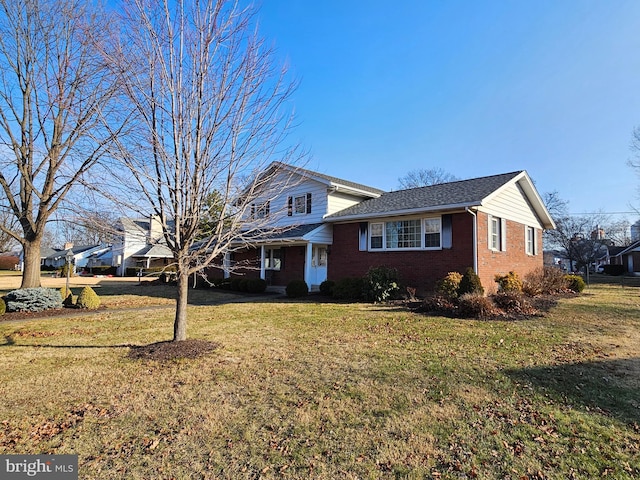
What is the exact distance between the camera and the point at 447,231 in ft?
45.9

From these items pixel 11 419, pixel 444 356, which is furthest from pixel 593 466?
pixel 11 419

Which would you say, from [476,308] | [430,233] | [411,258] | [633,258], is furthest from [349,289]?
[633,258]

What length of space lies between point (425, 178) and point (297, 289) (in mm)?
38027

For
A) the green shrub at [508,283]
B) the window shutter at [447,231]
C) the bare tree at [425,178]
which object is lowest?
the green shrub at [508,283]

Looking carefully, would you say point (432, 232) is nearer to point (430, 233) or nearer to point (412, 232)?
point (430, 233)

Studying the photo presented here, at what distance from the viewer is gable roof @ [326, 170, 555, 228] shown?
1364 centimetres

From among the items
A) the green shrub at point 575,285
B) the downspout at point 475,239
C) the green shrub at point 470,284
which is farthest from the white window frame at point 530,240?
the green shrub at point 470,284

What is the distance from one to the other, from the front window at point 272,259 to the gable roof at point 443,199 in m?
4.31

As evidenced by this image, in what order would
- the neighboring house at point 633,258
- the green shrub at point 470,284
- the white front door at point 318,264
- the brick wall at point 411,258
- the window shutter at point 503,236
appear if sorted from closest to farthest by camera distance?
the green shrub at point 470,284
the brick wall at point 411,258
the window shutter at point 503,236
the white front door at point 318,264
the neighboring house at point 633,258

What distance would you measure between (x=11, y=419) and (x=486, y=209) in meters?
14.7

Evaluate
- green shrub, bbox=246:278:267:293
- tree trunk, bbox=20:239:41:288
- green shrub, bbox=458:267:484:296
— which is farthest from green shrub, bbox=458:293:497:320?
tree trunk, bbox=20:239:41:288

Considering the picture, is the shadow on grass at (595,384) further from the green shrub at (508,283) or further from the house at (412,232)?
the green shrub at (508,283)

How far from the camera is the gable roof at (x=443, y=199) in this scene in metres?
13.6

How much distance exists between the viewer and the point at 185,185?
20.2ft
